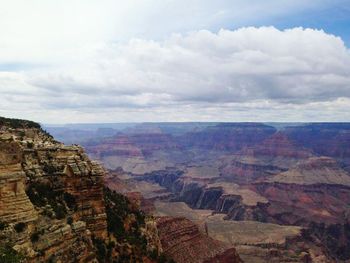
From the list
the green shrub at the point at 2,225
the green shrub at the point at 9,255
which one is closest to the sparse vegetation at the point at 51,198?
the green shrub at the point at 2,225

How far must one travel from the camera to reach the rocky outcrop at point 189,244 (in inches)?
3438

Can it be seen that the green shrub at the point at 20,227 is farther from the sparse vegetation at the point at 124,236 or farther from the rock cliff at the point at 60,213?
the sparse vegetation at the point at 124,236

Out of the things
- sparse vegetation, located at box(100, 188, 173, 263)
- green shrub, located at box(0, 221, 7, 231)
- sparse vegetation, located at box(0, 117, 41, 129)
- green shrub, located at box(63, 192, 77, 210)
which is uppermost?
sparse vegetation, located at box(0, 117, 41, 129)

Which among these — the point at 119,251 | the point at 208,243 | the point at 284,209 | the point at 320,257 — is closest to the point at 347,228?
the point at 284,209

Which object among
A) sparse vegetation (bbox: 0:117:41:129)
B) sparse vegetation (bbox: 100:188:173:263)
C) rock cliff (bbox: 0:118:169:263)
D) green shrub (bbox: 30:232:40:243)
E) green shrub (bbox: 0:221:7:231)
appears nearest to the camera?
green shrub (bbox: 0:221:7:231)

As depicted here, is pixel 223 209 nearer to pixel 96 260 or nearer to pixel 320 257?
pixel 320 257

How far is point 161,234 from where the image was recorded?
3585 inches

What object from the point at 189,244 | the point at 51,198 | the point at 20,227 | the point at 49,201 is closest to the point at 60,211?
the point at 49,201

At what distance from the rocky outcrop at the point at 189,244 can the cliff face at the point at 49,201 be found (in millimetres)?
53314

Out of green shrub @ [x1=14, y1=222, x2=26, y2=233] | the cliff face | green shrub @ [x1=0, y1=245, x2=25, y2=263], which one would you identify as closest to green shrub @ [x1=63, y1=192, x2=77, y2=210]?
the cliff face

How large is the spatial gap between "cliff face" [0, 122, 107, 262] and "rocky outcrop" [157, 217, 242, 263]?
5331cm

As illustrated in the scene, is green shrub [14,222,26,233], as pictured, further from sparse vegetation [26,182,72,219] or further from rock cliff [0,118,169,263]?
sparse vegetation [26,182,72,219]

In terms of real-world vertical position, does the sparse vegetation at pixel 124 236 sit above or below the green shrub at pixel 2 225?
below

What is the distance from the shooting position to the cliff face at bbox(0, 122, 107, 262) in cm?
2423
